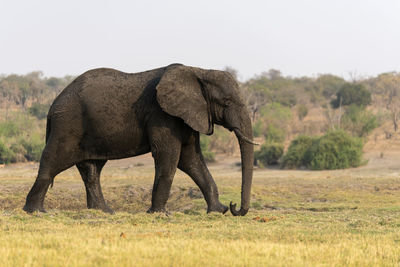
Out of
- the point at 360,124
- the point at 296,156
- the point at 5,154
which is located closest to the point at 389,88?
the point at 360,124

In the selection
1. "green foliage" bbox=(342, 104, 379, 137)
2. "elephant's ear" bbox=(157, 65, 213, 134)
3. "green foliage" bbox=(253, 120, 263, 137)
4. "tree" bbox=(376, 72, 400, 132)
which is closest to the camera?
"elephant's ear" bbox=(157, 65, 213, 134)

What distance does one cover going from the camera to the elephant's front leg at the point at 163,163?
11844 mm

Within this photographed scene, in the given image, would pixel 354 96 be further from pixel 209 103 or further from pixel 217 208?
pixel 209 103

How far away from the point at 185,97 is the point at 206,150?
24.3 metres

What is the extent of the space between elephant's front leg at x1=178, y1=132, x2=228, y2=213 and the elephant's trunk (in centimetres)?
76

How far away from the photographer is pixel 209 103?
12.4m

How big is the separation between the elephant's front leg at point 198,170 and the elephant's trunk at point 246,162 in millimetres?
764

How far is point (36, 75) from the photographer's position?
85875 millimetres

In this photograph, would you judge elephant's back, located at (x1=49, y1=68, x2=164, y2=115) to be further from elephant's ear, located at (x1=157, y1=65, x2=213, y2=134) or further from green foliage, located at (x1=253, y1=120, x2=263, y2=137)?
green foliage, located at (x1=253, y1=120, x2=263, y2=137)

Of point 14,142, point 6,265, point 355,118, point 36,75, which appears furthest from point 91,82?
point 36,75

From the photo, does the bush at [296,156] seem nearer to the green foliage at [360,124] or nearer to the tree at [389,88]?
the green foliage at [360,124]

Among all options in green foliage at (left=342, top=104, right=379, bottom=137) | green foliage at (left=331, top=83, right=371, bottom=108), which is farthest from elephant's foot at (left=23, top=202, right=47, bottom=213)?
green foliage at (left=331, top=83, right=371, bottom=108)

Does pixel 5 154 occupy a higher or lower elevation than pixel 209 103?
lower

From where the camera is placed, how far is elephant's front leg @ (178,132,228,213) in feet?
41.7
